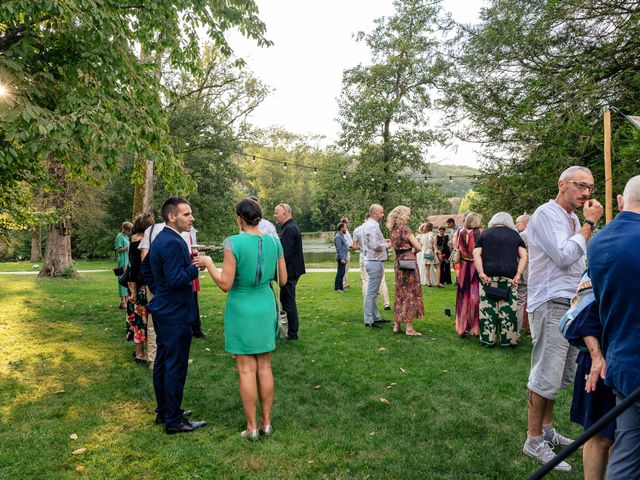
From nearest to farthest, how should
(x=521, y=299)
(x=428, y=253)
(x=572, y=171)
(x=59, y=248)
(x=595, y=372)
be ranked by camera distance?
(x=595, y=372) → (x=572, y=171) → (x=521, y=299) → (x=428, y=253) → (x=59, y=248)

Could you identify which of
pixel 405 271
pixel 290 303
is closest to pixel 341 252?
pixel 405 271

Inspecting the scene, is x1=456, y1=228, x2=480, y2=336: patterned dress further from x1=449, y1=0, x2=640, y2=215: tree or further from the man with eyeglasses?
the man with eyeglasses

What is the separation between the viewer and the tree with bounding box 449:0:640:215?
345 inches

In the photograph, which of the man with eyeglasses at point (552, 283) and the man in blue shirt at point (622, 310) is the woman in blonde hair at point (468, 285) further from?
the man in blue shirt at point (622, 310)

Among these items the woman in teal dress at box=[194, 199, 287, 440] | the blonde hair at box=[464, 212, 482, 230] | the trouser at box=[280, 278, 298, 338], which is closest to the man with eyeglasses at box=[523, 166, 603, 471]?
the woman in teal dress at box=[194, 199, 287, 440]

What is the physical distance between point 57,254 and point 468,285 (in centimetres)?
1783

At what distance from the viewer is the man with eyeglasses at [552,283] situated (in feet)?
11.2

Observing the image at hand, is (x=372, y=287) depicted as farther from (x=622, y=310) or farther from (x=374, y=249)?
(x=622, y=310)

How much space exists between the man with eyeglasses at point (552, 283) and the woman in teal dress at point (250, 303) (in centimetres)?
219

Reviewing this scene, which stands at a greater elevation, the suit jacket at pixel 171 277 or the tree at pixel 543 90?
the tree at pixel 543 90

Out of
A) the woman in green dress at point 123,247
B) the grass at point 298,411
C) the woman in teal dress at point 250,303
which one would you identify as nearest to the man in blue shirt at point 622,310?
the grass at point 298,411

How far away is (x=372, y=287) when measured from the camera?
803 centimetres

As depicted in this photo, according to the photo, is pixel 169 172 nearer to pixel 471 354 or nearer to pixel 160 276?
pixel 160 276

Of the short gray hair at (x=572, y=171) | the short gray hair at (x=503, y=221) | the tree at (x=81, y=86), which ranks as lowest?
the short gray hair at (x=503, y=221)
